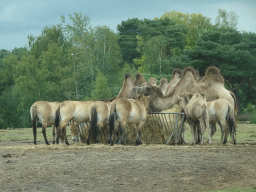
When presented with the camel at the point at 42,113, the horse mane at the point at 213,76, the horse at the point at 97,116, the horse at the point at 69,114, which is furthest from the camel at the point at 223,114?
the camel at the point at 42,113

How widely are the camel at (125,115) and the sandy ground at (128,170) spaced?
1.65m

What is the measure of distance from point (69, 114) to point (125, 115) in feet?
6.99

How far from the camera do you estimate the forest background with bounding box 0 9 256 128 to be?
135ft

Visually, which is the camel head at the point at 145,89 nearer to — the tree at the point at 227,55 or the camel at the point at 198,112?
the camel at the point at 198,112

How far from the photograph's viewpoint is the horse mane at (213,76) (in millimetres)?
15872

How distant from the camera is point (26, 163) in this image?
29.6 feet

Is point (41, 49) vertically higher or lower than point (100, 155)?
higher

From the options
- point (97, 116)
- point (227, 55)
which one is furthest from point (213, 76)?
point (227, 55)

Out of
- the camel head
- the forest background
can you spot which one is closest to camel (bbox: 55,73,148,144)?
the camel head

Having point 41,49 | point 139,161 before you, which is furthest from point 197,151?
point 41,49

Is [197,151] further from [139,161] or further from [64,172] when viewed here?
[64,172]

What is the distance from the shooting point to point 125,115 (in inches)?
501

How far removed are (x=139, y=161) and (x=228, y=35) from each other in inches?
1405

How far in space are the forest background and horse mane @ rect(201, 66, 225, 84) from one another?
23.0 m
